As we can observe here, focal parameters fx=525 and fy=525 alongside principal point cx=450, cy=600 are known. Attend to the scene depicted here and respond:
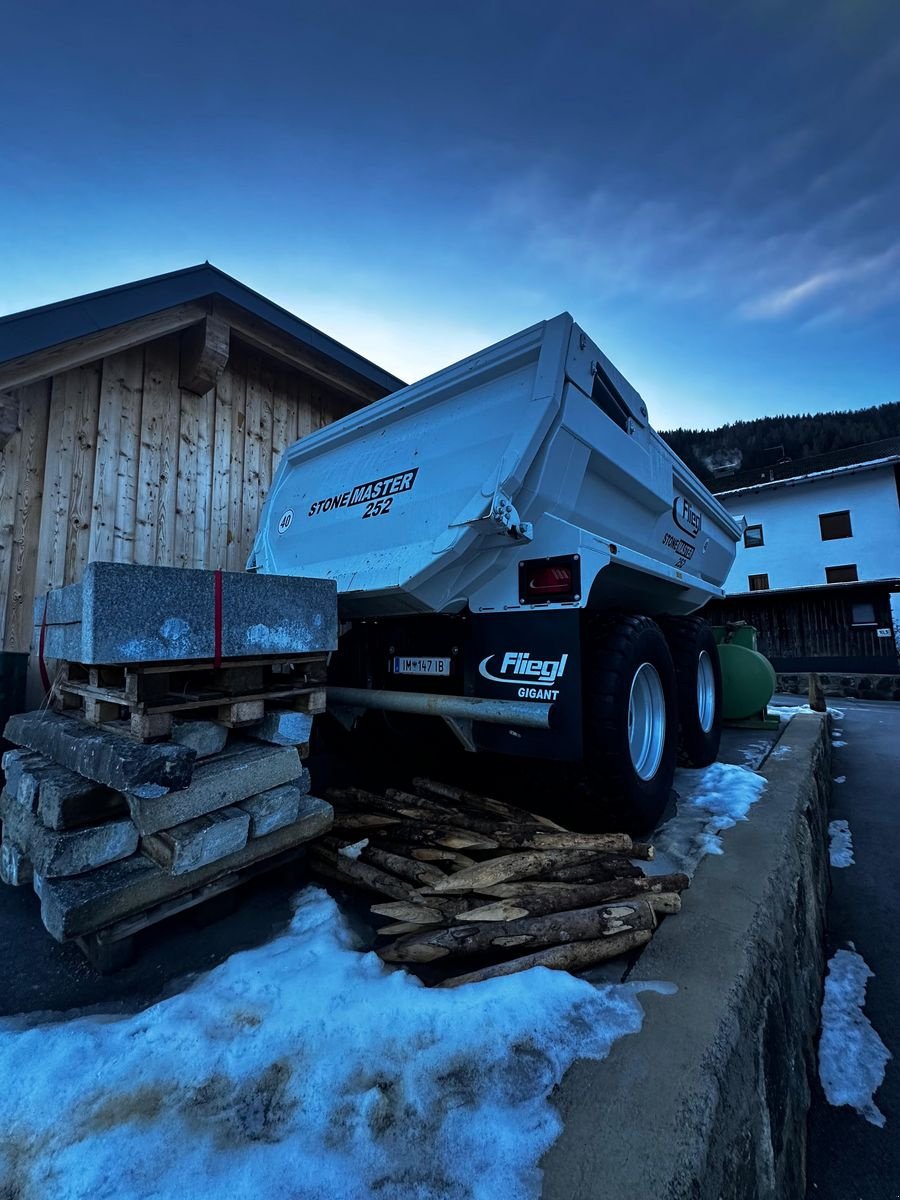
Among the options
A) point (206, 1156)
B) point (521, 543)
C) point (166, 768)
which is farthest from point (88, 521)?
point (206, 1156)

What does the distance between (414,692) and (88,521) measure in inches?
139

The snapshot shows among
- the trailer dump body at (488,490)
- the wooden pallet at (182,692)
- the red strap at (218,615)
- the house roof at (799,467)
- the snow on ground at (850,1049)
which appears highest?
the house roof at (799,467)

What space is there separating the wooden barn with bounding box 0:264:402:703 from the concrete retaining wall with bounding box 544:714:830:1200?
15.4 ft

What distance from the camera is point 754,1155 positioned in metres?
1.46

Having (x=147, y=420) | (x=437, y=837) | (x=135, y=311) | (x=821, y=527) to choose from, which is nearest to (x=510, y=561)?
(x=437, y=837)

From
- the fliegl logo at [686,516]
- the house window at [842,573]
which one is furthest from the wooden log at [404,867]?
the house window at [842,573]

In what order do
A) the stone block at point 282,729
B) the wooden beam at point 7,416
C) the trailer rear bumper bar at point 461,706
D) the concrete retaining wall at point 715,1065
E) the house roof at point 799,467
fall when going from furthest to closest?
the house roof at point 799,467, the wooden beam at point 7,416, the trailer rear bumper bar at point 461,706, the stone block at point 282,729, the concrete retaining wall at point 715,1065

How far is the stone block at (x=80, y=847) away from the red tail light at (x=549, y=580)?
222 centimetres

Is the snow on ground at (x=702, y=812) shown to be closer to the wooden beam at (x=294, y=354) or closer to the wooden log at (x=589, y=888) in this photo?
the wooden log at (x=589, y=888)

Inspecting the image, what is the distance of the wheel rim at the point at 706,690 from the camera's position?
535 centimetres

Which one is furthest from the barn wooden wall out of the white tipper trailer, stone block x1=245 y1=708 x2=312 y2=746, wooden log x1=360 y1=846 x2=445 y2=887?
wooden log x1=360 y1=846 x2=445 y2=887

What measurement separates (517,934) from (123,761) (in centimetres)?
163

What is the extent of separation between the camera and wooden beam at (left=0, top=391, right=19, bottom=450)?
162 inches

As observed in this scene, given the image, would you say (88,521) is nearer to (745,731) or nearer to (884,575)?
(745,731)
